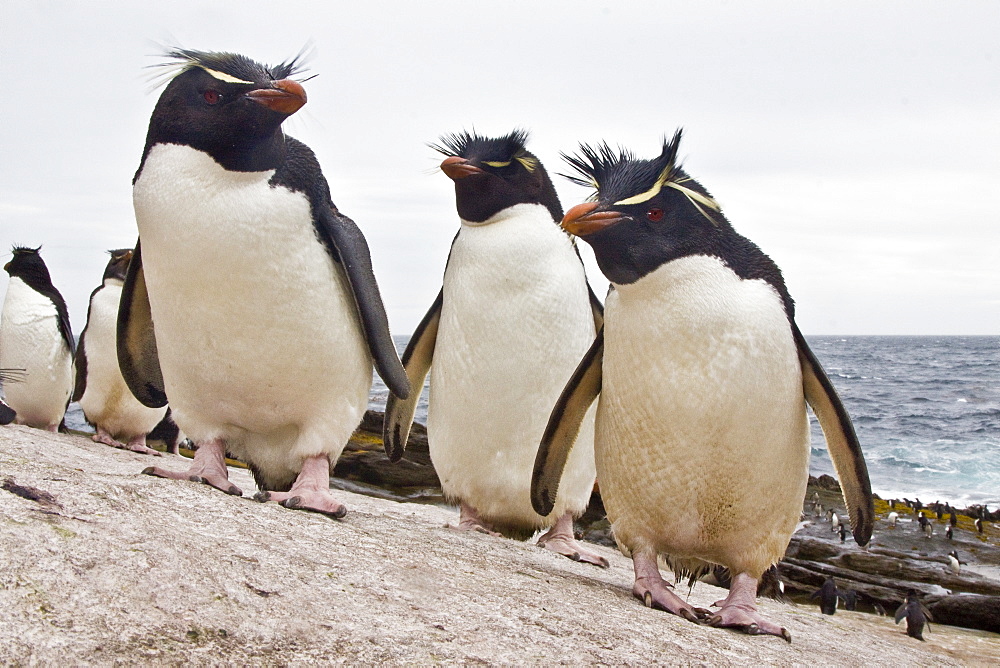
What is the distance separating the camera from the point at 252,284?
3.22 m

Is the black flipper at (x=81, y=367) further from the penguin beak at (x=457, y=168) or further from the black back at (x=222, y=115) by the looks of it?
the black back at (x=222, y=115)

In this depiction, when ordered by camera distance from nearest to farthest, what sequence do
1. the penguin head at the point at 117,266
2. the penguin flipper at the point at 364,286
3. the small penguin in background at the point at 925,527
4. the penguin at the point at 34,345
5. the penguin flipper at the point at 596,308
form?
the penguin flipper at the point at 364,286 < the penguin flipper at the point at 596,308 < the penguin head at the point at 117,266 < the penguin at the point at 34,345 < the small penguin in background at the point at 925,527

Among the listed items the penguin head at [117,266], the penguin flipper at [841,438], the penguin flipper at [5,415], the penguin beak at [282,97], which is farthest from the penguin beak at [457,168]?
the penguin head at [117,266]

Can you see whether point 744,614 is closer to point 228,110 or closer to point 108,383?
point 228,110

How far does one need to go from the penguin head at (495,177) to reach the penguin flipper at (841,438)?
5.72 ft

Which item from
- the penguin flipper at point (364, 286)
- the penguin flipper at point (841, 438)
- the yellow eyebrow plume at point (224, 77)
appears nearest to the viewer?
the yellow eyebrow plume at point (224, 77)

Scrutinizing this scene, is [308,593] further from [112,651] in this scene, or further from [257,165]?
[257,165]

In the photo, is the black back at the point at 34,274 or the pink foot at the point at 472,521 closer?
the pink foot at the point at 472,521

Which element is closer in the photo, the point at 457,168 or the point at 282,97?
the point at 282,97

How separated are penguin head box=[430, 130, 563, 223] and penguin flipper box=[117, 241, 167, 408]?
1505mm

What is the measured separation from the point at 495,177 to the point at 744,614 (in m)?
2.40

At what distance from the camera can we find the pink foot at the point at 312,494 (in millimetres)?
3117

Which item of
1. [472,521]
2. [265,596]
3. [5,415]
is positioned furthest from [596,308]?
[5,415]

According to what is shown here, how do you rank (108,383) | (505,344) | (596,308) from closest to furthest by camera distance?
(505,344), (596,308), (108,383)
